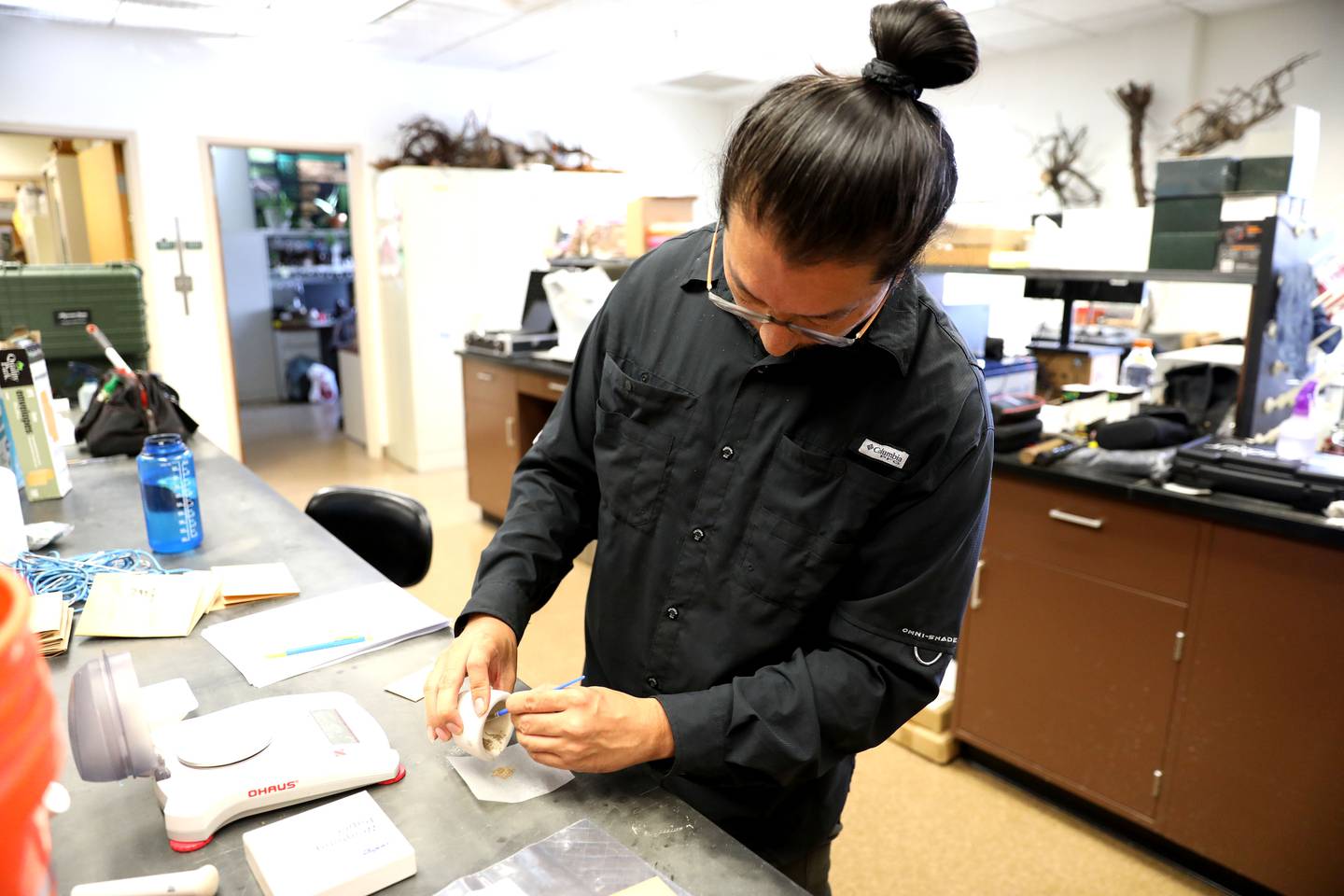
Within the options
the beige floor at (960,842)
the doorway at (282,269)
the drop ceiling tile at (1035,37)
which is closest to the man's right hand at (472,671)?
the beige floor at (960,842)

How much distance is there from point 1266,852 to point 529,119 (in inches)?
230

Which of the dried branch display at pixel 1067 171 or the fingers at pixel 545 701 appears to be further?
the dried branch display at pixel 1067 171

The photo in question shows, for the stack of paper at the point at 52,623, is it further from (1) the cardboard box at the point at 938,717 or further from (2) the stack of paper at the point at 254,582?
(1) the cardboard box at the point at 938,717

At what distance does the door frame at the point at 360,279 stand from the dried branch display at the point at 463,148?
27 centimetres

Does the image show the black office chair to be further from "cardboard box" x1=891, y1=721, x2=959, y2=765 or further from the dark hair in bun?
"cardboard box" x1=891, y1=721, x2=959, y2=765

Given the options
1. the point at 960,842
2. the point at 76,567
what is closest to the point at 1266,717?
the point at 960,842

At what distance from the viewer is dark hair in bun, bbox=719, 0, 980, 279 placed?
78cm

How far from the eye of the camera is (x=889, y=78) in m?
0.83

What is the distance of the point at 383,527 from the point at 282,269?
7011mm

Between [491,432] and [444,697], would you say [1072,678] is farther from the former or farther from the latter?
[491,432]

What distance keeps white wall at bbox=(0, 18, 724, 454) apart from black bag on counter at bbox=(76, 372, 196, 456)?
3085 mm

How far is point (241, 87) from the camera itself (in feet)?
16.7

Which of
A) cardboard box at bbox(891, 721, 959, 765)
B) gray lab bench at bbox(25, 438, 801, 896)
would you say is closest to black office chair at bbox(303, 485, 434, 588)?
gray lab bench at bbox(25, 438, 801, 896)

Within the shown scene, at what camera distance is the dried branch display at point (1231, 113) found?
4.75m
